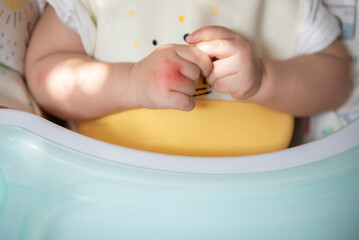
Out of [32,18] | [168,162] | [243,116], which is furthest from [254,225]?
[32,18]

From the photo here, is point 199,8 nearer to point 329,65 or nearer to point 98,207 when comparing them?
point 329,65

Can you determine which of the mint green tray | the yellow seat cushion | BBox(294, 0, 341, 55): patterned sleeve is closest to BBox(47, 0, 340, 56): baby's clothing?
BBox(294, 0, 341, 55): patterned sleeve

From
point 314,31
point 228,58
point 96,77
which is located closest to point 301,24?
point 314,31

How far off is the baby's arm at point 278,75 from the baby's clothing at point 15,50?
263 millimetres

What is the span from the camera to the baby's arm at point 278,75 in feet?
1.75

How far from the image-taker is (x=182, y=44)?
0.57 metres

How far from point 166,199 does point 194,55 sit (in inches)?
7.5

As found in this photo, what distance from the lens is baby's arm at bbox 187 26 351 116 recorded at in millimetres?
535

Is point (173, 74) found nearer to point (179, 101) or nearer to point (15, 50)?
point (179, 101)

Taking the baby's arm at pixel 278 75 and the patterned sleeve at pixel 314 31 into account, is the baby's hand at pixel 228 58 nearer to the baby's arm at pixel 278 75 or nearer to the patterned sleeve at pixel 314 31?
the baby's arm at pixel 278 75

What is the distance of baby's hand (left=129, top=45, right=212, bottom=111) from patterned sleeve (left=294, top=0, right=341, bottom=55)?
211 millimetres

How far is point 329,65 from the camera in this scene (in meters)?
0.66

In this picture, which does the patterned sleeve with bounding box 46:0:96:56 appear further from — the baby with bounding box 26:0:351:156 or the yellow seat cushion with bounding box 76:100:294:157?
the yellow seat cushion with bounding box 76:100:294:157

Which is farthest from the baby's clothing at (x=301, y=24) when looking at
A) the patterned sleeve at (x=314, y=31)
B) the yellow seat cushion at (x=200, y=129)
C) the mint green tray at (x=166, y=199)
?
the mint green tray at (x=166, y=199)
